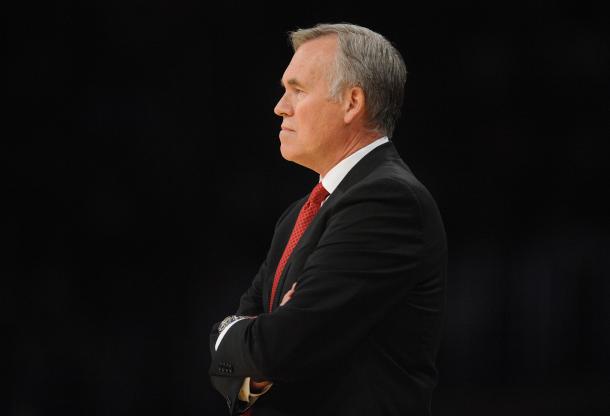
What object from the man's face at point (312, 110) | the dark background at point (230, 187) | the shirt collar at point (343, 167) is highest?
the man's face at point (312, 110)

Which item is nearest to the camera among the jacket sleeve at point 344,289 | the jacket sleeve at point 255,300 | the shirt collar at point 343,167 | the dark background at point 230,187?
the jacket sleeve at point 344,289

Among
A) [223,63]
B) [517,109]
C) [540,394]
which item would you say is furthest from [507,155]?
[223,63]

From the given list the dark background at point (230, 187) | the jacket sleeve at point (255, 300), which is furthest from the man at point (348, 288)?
the dark background at point (230, 187)

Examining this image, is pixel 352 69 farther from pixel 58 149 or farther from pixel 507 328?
pixel 507 328

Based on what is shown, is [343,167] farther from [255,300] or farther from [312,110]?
[255,300]

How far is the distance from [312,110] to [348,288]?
17.7 inches

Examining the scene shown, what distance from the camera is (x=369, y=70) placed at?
1.70m

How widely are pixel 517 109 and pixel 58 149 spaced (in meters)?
1.99

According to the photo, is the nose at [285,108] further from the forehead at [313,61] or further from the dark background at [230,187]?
the dark background at [230,187]

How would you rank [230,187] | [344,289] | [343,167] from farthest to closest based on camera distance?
[230,187]
[343,167]
[344,289]

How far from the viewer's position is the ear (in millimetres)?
1681

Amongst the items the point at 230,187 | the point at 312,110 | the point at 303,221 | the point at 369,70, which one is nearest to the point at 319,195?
the point at 303,221

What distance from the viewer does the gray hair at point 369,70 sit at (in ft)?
5.53

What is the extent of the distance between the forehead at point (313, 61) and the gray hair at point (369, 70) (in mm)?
16
